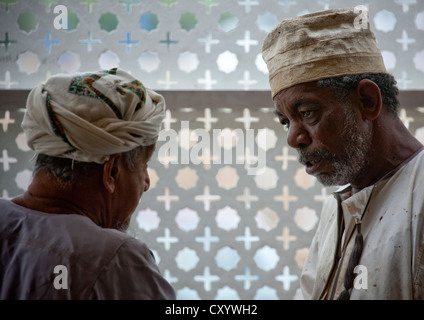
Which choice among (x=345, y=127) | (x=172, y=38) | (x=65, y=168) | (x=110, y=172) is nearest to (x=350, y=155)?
(x=345, y=127)

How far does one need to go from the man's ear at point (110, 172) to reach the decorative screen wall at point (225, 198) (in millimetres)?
1181

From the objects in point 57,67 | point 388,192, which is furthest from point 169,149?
point 388,192

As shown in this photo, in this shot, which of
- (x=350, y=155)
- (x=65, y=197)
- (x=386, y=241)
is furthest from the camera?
(x=350, y=155)

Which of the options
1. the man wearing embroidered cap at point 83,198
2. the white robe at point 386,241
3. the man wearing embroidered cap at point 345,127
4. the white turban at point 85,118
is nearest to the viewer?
the man wearing embroidered cap at point 83,198

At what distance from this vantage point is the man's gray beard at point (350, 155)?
1.90m

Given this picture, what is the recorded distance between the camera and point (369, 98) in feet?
6.33

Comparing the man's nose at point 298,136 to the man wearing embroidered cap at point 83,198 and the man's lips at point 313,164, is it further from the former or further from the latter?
the man wearing embroidered cap at point 83,198

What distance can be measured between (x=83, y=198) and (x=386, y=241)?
108 centimetres

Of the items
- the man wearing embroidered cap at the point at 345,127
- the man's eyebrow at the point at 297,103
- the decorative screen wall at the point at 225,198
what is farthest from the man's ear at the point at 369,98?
the decorative screen wall at the point at 225,198

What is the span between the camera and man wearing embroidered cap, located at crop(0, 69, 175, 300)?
1.30m

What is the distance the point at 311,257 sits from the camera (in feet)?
7.32
